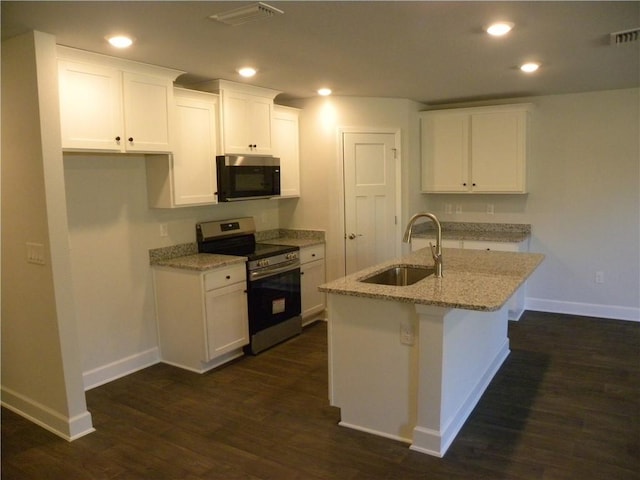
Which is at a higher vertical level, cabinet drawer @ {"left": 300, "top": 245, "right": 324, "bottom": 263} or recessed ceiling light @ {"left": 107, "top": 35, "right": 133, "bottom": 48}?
recessed ceiling light @ {"left": 107, "top": 35, "right": 133, "bottom": 48}

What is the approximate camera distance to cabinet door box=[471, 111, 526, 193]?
519 centimetres

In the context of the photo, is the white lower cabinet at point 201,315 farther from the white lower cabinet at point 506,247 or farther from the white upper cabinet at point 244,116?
the white lower cabinet at point 506,247

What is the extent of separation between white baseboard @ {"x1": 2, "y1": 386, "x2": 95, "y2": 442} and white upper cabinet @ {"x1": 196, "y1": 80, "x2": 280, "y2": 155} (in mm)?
2333

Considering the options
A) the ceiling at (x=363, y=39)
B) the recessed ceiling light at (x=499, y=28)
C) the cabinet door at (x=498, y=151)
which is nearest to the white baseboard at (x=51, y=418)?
the ceiling at (x=363, y=39)

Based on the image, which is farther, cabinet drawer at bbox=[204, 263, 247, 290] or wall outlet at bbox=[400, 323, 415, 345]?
cabinet drawer at bbox=[204, 263, 247, 290]

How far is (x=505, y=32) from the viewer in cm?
287

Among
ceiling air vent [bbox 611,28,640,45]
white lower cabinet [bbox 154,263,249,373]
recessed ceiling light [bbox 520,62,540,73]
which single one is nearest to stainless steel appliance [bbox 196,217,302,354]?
white lower cabinet [bbox 154,263,249,373]

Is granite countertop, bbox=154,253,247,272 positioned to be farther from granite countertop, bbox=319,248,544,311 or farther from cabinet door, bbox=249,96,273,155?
granite countertop, bbox=319,248,544,311

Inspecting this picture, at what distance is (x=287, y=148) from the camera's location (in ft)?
16.8

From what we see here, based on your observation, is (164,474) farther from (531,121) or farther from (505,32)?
(531,121)

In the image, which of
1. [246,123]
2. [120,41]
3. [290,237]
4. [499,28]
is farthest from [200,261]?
[499,28]

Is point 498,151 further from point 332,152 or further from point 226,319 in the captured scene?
point 226,319

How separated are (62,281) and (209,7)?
1.77m

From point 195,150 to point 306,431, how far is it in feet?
7.79
